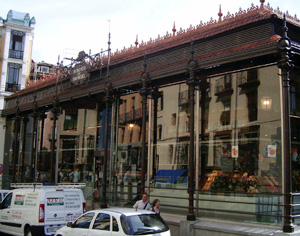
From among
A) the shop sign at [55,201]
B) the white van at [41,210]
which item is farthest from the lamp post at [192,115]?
the shop sign at [55,201]

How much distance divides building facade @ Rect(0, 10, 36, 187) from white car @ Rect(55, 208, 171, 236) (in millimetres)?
24759

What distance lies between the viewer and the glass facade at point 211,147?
1095cm

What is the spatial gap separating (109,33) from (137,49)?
192 centimetres

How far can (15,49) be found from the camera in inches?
1353

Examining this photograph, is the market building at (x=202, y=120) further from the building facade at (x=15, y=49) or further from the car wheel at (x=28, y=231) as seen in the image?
the building facade at (x=15, y=49)

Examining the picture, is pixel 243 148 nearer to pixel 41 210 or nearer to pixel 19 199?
pixel 41 210

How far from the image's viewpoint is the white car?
26.8 ft

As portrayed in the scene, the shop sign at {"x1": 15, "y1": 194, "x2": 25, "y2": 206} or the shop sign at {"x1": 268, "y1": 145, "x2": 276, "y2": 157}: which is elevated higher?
the shop sign at {"x1": 268, "y1": 145, "x2": 276, "y2": 157}

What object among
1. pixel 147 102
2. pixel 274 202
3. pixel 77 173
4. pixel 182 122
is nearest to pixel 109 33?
pixel 147 102

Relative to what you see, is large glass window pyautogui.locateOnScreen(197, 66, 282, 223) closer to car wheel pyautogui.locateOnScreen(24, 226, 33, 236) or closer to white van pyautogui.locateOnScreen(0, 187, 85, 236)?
white van pyautogui.locateOnScreen(0, 187, 85, 236)

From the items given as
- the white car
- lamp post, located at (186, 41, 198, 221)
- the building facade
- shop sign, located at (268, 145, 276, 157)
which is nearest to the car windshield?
the white car

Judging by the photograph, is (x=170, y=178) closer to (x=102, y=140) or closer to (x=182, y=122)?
(x=182, y=122)

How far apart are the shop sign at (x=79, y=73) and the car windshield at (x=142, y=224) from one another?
1129 centimetres

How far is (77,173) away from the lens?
19188 millimetres
